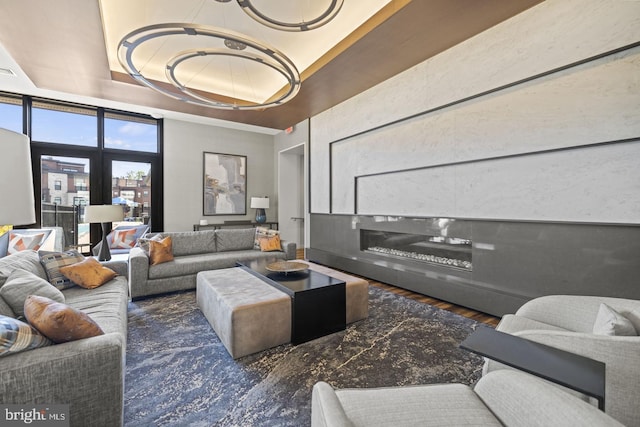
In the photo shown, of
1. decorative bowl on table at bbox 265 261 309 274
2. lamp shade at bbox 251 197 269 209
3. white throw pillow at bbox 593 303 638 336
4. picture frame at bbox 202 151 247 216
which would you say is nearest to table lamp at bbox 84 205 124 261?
decorative bowl on table at bbox 265 261 309 274

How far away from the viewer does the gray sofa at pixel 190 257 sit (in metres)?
3.43

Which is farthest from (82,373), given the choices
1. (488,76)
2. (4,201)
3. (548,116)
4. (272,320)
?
(488,76)

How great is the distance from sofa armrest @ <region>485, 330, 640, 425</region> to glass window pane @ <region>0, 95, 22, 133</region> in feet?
25.3

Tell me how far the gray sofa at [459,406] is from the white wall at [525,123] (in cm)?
224

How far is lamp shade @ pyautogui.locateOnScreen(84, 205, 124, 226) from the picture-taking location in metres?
3.43

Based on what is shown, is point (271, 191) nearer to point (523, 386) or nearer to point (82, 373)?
point (82, 373)

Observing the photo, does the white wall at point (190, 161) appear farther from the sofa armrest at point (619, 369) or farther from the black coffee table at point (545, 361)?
the sofa armrest at point (619, 369)

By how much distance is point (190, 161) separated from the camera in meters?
6.49

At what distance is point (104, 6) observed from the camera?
3.04 metres

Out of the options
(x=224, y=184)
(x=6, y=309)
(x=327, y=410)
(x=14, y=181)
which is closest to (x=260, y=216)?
(x=224, y=184)

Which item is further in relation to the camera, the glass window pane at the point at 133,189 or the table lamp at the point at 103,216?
the glass window pane at the point at 133,189

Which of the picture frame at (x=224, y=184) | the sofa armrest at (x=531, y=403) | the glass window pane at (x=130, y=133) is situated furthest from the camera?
the picture frame at (x=224, y=184)

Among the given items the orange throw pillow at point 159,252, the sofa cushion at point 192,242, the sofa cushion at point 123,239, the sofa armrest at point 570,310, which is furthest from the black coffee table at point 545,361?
the sofa cushion at point 123,239

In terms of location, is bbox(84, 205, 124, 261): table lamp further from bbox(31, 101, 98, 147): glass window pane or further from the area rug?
bbox(31, 101, 98, 147): glass window pane
